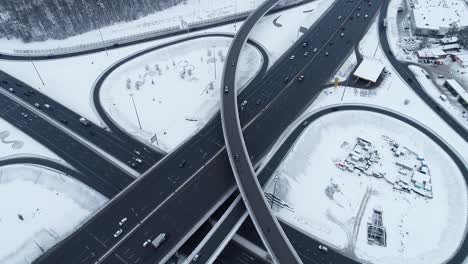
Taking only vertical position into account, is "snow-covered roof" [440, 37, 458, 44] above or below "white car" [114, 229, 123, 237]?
above

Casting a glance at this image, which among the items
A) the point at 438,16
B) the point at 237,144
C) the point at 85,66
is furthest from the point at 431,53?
the point at 85,66

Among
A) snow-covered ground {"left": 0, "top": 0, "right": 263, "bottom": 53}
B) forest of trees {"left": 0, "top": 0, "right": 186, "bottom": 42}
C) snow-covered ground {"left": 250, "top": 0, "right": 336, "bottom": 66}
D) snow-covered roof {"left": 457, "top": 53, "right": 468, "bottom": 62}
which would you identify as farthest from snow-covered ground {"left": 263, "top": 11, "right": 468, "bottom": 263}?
forest of trees {"left": 0, "top": 0, "right": 186, "bottom": 42}

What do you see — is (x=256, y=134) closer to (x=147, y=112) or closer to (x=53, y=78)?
(x=147, y=112)

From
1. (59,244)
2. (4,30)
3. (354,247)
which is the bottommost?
(354,247)

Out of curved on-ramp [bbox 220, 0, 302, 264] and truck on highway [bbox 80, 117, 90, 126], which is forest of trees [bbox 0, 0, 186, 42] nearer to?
truck on highway [bbox 80, 117, 90, 126]

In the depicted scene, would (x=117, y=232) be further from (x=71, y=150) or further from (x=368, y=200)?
(x=368, y=200)

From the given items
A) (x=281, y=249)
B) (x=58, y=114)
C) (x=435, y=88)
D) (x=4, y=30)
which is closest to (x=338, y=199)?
(x=281, y=249)

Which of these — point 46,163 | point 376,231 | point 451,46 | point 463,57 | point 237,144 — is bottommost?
point 376,231
